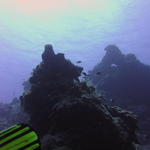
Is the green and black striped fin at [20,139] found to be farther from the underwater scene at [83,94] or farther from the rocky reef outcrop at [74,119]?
the rocky reef outcrop at [74,119]

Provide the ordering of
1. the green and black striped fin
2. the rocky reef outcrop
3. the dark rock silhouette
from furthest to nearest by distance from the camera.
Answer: the dark rock silhouette < the rocky reef outcrop < the green and black striped fin

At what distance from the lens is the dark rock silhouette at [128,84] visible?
2312 centimetres

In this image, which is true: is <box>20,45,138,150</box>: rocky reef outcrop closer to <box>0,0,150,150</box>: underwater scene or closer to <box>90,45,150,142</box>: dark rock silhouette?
<box>0,0,150,150</box>: underwater scene

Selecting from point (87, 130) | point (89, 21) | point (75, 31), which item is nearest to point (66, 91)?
point (87, 130)

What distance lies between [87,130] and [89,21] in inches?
1932

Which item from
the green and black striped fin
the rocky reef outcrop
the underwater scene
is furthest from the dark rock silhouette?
the green and black striped fin

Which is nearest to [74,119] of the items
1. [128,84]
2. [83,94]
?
[83,94]

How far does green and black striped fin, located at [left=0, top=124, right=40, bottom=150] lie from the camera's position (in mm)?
2045

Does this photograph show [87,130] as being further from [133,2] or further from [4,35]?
[4,35]

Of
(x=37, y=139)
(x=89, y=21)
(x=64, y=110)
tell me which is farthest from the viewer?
(x=89, y=21)

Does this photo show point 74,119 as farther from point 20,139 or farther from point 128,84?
point 128,84

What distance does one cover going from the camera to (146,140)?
18.5 metres

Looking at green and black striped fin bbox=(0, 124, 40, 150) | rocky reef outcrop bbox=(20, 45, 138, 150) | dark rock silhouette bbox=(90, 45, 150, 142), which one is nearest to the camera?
green and black striped fin bbox=(0, 124, 40, 150)

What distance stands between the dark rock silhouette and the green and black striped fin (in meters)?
20.6
